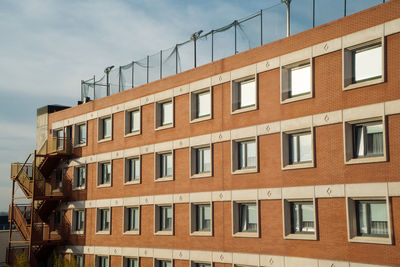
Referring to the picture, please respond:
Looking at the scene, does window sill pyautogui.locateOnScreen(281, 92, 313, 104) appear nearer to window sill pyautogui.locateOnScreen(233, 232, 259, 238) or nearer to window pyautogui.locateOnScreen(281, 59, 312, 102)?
window pyautogui.locateOnScreen(281, 59, 312, 102)

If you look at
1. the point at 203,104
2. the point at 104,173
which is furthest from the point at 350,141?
the point at 104,173

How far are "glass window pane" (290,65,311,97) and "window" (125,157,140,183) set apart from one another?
13719mm

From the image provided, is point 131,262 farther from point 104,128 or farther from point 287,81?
point 287,81

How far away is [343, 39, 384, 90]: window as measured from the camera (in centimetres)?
2144

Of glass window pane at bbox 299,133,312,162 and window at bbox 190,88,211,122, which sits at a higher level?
window at bbox 190,88,211,122

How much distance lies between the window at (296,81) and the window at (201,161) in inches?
249

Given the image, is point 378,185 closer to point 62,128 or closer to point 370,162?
point 370,162

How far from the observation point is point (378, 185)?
20.8 m

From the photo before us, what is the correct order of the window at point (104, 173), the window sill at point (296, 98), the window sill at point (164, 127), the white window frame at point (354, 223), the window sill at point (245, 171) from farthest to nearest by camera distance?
1. the window at point (104, 173)
2. the window sill at point (164, 127)
3. the window sill at point (245, 171)
4. the window sill at point (296, 98)
5. the white window frame at point (354, 223)

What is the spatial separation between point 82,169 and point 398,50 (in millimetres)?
26675

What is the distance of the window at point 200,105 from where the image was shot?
29750 mm

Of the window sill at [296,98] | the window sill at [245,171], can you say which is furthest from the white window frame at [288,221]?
the window sill at [296,98]

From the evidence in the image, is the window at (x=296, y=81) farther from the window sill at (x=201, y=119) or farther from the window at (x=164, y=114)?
the window at (x=164, y=114)

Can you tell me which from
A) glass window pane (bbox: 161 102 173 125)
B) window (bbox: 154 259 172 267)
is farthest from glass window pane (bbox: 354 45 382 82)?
window (bbox: 154 259 172 267)
